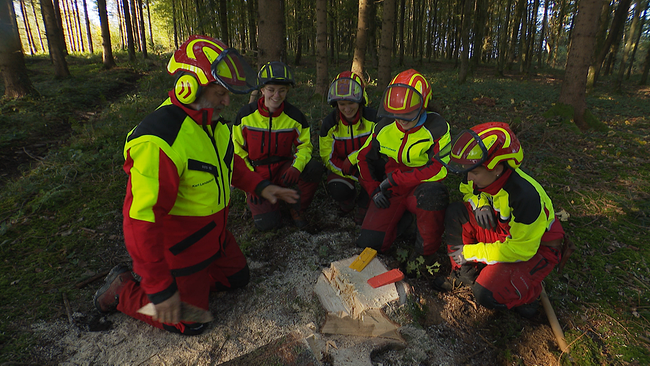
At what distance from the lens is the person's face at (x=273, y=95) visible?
365cm

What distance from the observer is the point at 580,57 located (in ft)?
22.0

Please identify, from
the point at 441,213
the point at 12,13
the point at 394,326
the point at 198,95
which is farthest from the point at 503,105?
the point at 12,13

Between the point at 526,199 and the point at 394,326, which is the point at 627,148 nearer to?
the point at 526,199

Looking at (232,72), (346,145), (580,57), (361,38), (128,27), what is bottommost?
(346,145)

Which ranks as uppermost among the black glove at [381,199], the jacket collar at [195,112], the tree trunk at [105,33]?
the tree trunk at [105,33]

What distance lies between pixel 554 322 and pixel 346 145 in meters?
2.82

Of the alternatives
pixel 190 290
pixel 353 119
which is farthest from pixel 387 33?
pixel 190 290

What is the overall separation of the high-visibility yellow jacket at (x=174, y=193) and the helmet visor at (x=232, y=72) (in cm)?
28

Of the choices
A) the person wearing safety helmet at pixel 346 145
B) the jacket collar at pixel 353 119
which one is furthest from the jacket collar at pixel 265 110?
the jacket collar at pixel 353 119

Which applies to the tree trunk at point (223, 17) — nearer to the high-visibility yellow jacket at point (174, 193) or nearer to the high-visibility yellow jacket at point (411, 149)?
the high-visibility yellow jacket at point (411, 149)

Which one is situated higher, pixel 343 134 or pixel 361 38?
pixel 361 38

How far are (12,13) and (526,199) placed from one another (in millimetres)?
12678

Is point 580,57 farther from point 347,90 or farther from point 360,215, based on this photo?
point 360,215

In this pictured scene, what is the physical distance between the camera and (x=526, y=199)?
7.42 ft
